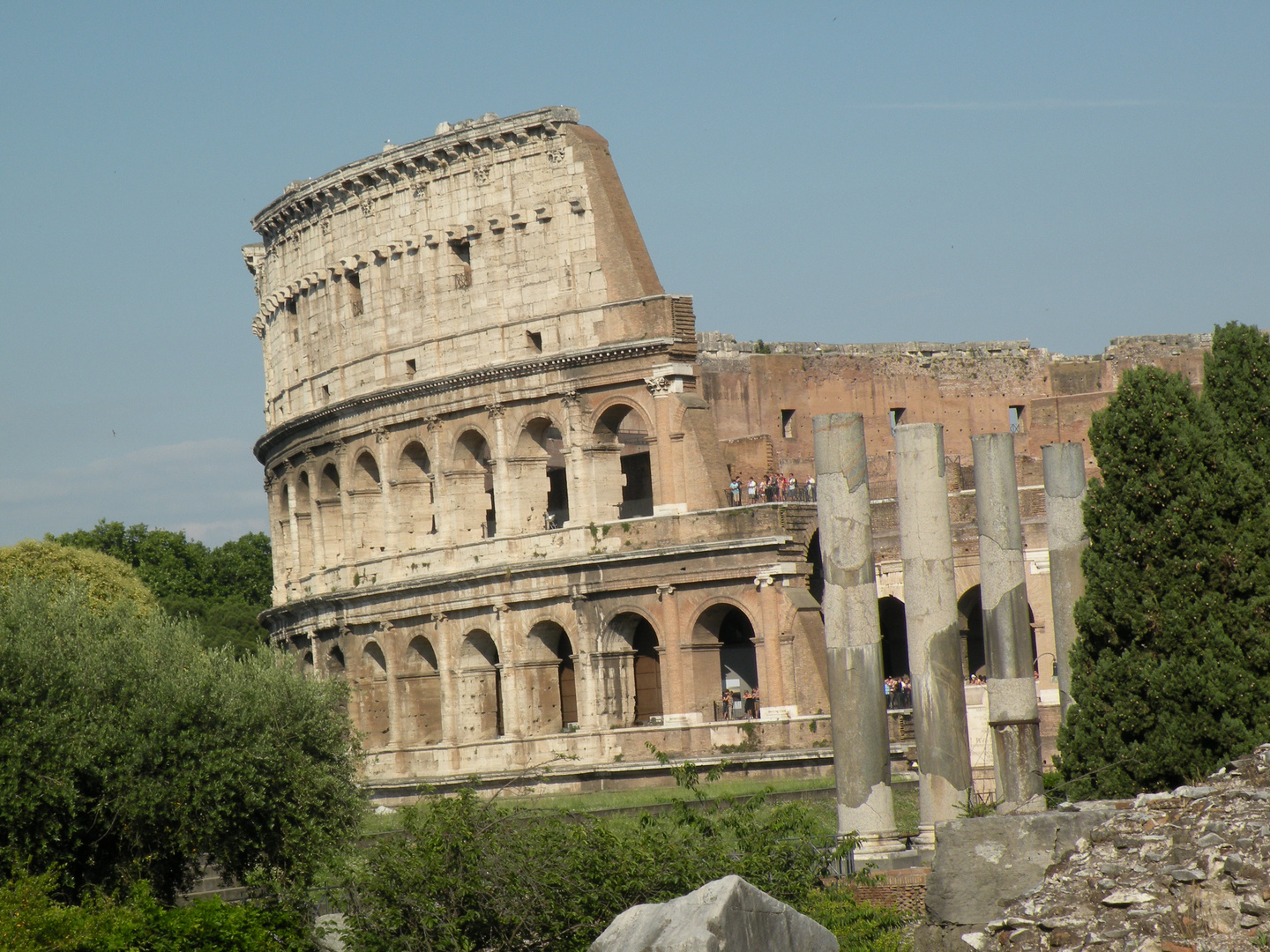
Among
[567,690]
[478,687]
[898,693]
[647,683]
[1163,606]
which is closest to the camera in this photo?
[1163,606]

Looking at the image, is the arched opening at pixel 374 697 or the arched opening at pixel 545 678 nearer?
the arched opening at pixel 545 678

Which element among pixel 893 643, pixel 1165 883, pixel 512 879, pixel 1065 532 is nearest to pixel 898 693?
pixel 893 643

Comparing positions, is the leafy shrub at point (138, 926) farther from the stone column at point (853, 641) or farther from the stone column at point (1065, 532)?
the stone column at point (1065, 532)

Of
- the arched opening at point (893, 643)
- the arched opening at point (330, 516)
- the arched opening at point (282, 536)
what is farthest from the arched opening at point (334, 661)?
the arched opening at point (893, 643)

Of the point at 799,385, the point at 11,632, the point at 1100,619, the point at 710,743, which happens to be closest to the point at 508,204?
the point at 799,385

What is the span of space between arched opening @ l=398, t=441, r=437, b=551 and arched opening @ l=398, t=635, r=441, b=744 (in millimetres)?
2412

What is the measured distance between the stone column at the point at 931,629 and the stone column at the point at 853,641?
0.39 meters

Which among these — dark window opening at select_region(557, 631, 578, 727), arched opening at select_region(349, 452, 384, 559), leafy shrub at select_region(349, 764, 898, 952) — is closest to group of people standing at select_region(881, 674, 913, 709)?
dark window opening at select_region(557, 631, 578, 727)

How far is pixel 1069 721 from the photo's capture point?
19875 mm

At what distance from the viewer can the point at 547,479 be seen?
129 ft

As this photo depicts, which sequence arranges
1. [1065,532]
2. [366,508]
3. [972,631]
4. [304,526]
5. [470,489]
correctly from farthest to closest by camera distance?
1. [304,526]
2. [366,508]
3. [972,631]
4. [470,489]
5. [1065,532]

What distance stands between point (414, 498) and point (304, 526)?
5853 millimetres

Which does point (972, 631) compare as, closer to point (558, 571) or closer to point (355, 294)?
point (558, 571)

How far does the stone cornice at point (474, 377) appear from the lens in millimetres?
36938
